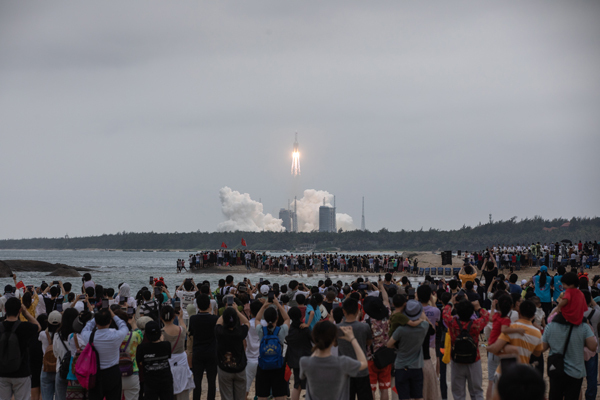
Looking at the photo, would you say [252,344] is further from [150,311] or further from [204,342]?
[150,311]

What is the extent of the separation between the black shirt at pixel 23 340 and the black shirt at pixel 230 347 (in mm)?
2416

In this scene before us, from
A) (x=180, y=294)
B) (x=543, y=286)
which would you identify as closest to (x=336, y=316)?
(x=180, y=294)

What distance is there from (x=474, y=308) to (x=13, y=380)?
633cm

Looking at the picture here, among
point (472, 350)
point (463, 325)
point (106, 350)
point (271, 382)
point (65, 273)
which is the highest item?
point (463, 325)

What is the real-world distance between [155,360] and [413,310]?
322 centimetres

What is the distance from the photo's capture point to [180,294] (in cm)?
1147

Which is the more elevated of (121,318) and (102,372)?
(121,318)

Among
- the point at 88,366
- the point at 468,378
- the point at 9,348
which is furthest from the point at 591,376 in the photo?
the point at 9,348

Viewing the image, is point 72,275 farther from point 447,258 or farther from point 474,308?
point 474,308

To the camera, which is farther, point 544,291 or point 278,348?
point 544,291

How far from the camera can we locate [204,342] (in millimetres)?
8070

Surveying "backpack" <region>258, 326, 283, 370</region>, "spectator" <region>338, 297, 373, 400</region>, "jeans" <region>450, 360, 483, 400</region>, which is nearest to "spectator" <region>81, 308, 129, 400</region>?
"backpack" <region>258, 326, 283, 370</region>

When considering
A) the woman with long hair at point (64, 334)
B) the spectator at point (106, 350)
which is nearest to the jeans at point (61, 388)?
the woman with long hair at point (64, 334)

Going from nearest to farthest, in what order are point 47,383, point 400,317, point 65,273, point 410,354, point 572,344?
point 572,344
point 400,317
point 410,354
point 47,383
point 65,273
